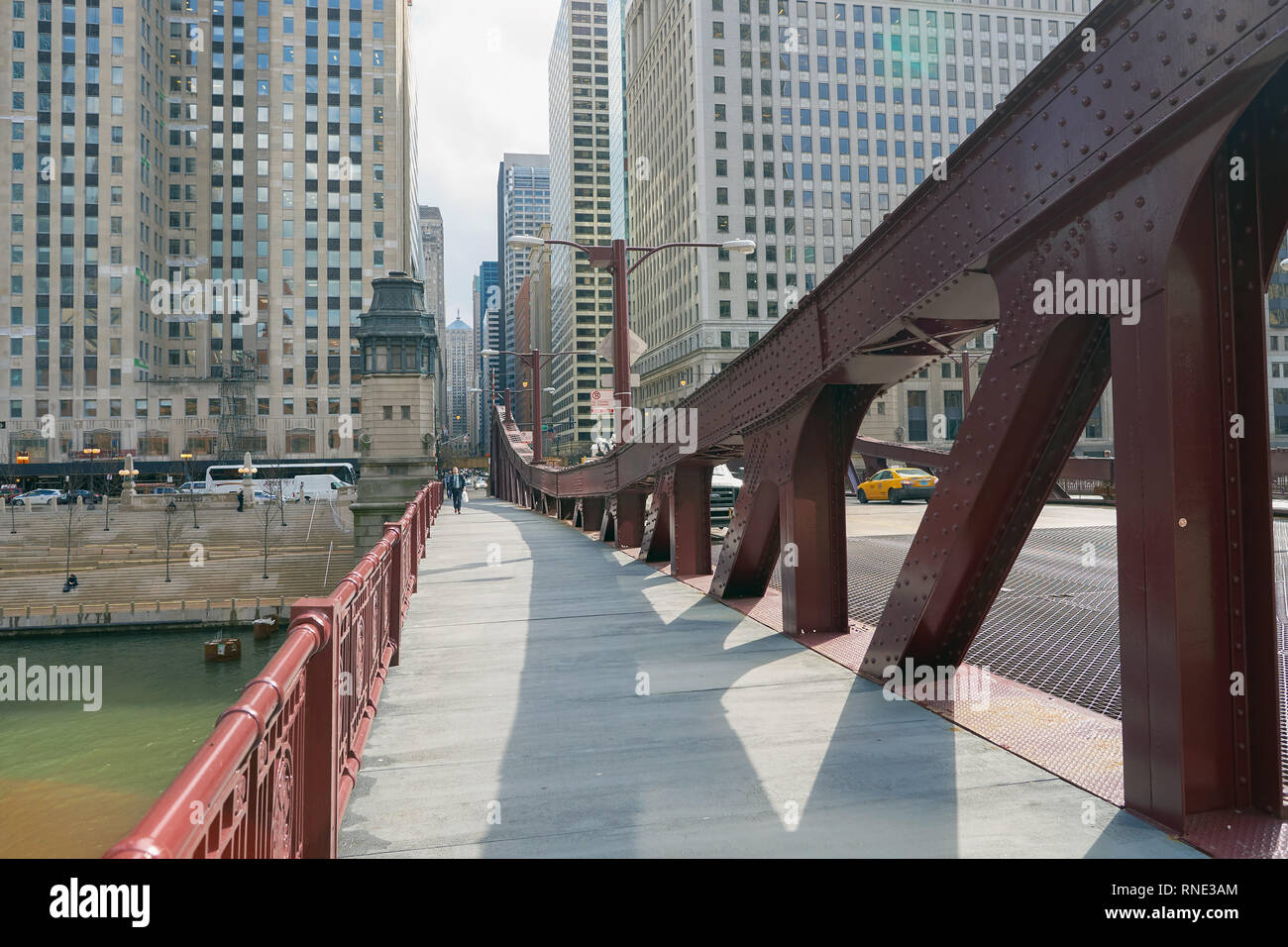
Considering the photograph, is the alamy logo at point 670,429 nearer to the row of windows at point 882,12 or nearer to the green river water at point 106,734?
the green river water at point 106,734

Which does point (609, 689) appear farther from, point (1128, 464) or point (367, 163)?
point (367, 163)

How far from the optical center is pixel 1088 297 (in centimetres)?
388

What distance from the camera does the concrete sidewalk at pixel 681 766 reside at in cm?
346

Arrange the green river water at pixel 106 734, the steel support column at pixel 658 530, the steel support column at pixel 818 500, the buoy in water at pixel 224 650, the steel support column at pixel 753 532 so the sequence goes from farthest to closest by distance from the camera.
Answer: the buoy in water at pixel 224 650
the green river water at pixel 106 734
the steel support column at pixel 658 530
the steel support column at pixel 753 532
the steel support column at pixel 818 500

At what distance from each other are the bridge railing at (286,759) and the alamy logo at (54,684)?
921 inches

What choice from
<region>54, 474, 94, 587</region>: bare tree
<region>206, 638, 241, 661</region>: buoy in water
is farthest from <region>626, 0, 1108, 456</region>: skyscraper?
<region>206, 638, 241, 661</region>: buoy in water

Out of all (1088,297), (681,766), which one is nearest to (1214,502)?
(1088,297)

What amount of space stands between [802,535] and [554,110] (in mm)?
186602

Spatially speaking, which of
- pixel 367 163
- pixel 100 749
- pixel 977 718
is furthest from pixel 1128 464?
pixel 367 163

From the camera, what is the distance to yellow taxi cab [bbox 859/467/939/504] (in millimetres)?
30609

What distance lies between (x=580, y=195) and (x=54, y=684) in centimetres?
13985

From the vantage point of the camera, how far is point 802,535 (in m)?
7.41
